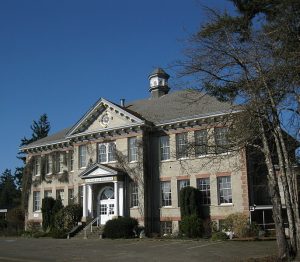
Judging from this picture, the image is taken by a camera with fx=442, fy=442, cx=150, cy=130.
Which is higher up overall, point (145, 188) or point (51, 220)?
point (145, 188)

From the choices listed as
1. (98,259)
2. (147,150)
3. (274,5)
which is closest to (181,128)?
(147,150)

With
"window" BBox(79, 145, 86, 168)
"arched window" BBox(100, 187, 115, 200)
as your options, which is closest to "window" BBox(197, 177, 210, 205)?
"arched window" BBox(100, 187, 115, 200)

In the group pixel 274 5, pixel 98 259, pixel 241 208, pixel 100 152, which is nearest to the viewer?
pixel 274 5

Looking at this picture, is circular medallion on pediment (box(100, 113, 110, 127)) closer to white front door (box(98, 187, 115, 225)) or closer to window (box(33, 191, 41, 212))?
white front door (box(98, 187, 115, 225))

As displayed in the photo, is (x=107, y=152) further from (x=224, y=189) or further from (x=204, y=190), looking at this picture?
(x=224, y=189)

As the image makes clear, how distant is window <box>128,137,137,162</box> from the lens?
3275 cm

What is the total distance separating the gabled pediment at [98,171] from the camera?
106 feet

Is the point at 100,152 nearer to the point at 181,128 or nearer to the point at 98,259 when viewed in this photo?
the point at 181,128

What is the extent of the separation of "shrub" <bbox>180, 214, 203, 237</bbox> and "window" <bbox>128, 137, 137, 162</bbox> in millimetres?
6889

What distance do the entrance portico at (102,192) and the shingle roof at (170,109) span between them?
197 inches

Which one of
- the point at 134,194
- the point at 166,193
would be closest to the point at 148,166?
the point at 134,194

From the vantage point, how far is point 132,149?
33.0 metres

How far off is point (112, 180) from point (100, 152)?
3387 mm

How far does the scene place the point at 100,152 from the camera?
34906 millimetres
